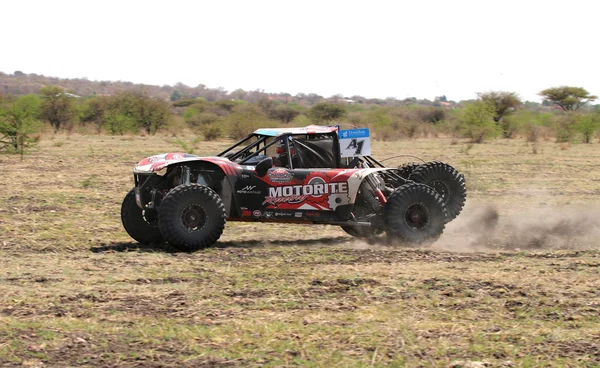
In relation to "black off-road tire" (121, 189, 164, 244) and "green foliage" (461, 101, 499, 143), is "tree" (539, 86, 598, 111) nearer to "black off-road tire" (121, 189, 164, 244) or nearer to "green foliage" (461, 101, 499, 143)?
"green foliage" (461, 101, 499, 143)

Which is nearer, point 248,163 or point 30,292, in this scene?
point 30,292

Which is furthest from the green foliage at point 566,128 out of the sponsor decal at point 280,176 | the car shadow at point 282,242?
the sponsor decal at point 280,176

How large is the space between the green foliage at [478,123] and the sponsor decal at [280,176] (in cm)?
3050

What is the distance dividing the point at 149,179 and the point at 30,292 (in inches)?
114

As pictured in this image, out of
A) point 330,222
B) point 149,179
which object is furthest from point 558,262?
point 149,179

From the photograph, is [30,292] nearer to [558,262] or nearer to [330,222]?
[330,222]

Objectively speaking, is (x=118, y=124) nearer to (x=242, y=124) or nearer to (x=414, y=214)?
(x=242, y=124)

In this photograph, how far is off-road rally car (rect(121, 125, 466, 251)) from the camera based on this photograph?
992cm

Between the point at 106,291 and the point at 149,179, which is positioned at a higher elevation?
the point at 149,179

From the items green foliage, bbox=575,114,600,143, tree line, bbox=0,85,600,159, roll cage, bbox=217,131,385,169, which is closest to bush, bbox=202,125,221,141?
tree line, bbox=0,85,600,159

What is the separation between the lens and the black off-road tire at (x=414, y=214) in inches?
408

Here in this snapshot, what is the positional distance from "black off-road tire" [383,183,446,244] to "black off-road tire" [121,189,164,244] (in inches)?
120

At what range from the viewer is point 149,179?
32.6ft

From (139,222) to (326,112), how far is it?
46.2 m
